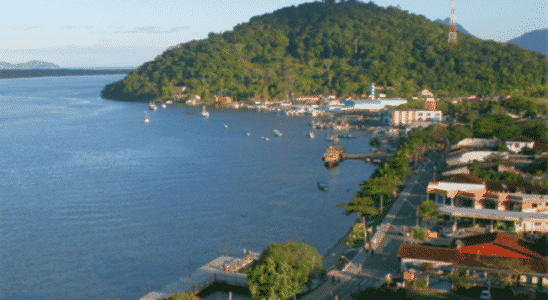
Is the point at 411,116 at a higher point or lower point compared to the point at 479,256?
higher

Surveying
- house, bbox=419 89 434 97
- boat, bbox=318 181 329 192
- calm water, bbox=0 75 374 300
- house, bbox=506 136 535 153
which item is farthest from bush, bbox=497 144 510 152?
house, bbox=419 89 434 97

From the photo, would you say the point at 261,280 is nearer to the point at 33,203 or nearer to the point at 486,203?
the point at 486,203

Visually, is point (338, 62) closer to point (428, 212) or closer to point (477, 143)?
point (477, 143)

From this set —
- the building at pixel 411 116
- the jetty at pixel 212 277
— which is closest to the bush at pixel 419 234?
the jetty at pixel 212 277

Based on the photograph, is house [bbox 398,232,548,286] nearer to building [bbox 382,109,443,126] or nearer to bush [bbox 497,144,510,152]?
bush [bbox 497,144,510,152]

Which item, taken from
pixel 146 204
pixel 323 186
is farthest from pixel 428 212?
pixel 146 204

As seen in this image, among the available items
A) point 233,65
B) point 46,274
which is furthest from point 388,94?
point 46,274

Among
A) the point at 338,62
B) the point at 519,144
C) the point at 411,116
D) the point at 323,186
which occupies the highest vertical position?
the point at 338,62
